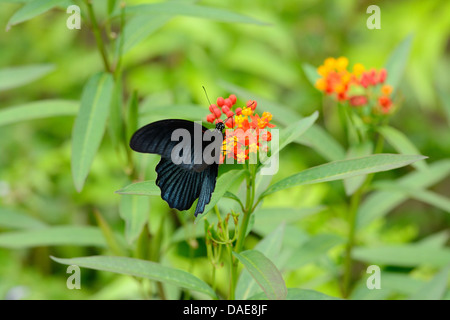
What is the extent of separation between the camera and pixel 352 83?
1.00 meters

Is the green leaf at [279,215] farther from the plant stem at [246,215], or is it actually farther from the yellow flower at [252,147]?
the yellow flower at [252,147]

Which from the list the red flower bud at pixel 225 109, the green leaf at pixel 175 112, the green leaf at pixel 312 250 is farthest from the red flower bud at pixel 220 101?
the green leaf at pixel 312 250

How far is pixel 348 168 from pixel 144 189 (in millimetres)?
282

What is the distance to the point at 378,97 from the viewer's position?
1.02 metres

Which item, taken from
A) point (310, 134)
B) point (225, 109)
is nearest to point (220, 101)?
point (225, 109)

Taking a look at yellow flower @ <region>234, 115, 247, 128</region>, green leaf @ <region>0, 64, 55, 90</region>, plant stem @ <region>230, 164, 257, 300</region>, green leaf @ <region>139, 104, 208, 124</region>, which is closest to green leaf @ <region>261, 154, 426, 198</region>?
plant stem @ <region>230, 164, 257, 300</region>

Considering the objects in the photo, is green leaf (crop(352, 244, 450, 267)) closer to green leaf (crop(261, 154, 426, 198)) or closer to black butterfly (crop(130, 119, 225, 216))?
green leaf (crop(261, 154, 426, 198))

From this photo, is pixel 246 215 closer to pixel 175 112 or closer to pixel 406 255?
pixel 175 112

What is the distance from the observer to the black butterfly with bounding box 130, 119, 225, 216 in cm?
68

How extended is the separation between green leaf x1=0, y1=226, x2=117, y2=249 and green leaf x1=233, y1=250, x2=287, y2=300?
53 centimetres

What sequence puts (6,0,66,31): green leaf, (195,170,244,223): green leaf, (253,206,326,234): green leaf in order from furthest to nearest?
1. (253,206,326,234): green leaf
2. (6,0,66,31): green leaf
3. (195,170,244,223): green leaf

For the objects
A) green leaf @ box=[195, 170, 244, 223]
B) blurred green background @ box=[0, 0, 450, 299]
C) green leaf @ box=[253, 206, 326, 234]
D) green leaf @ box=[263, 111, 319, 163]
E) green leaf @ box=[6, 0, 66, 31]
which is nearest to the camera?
green leaf @ box=[195, 170, 244, 223]
